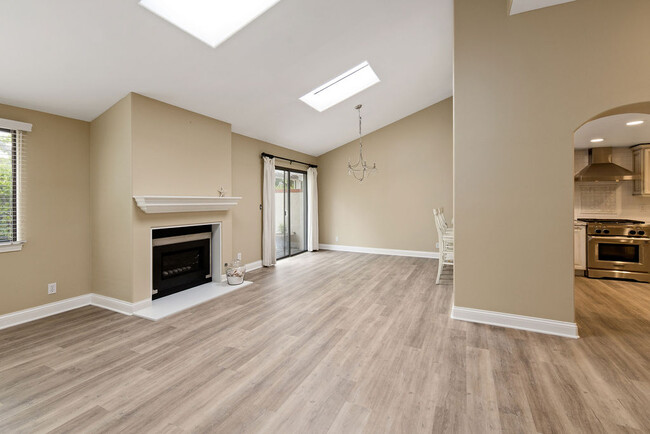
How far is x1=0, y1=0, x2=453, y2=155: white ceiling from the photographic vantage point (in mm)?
2283

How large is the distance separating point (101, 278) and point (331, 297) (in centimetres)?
295

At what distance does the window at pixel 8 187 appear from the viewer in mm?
2857

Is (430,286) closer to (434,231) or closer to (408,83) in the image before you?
(434,231)

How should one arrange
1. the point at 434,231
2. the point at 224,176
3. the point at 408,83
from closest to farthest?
the point at 224,176, the point at 408,83, the point at 434,231

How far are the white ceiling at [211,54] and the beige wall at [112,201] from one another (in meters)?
0.25

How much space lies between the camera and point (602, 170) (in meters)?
4.62

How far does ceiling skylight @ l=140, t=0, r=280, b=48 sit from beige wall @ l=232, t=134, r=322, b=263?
7.46 ft

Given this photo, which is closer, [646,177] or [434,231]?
[646,177]

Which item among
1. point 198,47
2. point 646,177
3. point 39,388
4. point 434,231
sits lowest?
point 39,388

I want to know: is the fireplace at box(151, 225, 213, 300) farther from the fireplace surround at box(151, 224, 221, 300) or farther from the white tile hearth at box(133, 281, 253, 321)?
the white tile hearth at box(133, 281, 253, 321)

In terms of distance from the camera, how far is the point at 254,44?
2953 mm

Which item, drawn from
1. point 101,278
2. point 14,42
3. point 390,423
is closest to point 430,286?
point 390,423

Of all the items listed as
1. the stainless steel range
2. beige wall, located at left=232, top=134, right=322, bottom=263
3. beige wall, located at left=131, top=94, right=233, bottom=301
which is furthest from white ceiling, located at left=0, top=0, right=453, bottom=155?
the stainless steel range

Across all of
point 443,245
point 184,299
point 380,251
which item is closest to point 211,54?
point 184,299
